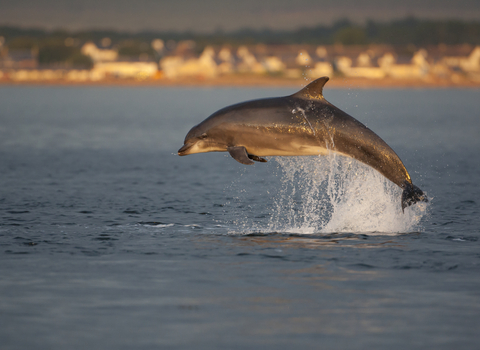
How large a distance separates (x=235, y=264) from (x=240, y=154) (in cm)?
209

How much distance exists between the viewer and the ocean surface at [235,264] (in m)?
9.03

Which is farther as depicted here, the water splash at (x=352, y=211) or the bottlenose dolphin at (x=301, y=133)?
the water splash at (x=352, y=211)

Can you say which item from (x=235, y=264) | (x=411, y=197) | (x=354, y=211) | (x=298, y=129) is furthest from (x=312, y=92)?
(x=354, y=211)

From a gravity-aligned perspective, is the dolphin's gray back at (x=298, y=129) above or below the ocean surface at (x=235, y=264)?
above

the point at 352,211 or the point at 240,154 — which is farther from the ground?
the point at 240,154

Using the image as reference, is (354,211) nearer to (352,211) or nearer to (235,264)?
(352,211)

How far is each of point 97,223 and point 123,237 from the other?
1859 mm

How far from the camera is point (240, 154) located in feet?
42.4

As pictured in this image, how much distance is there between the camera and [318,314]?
9.62 metres

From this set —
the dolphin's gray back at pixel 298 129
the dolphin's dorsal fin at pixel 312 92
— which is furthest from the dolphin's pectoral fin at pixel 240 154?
the dolphin's dorsal fin at pixel 312 92

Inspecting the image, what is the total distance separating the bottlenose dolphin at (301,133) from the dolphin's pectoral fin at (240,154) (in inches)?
1.9

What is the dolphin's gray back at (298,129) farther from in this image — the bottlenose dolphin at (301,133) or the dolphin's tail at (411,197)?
the dolphin's tail at (411,197)

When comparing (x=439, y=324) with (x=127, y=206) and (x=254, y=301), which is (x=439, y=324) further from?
(x=127, y=206)

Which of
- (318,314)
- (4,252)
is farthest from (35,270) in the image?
(318,314)
